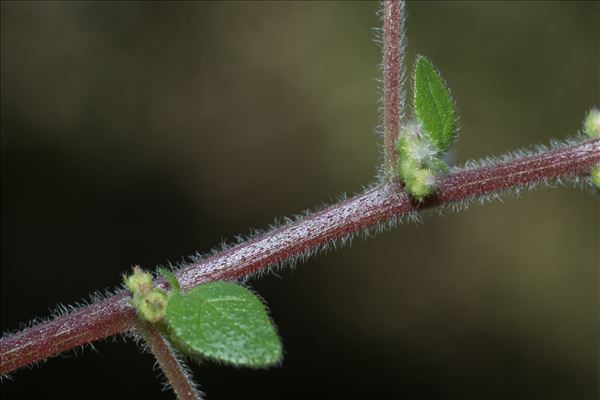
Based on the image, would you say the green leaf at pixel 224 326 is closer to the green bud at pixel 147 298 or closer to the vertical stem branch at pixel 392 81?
the green bud at pixel 147 298

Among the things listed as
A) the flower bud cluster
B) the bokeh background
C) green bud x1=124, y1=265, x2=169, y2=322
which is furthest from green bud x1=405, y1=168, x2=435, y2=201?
the bokeh background

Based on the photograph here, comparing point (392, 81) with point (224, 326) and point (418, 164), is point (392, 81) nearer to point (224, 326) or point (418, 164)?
point (418, 164)

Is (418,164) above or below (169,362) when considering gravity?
above

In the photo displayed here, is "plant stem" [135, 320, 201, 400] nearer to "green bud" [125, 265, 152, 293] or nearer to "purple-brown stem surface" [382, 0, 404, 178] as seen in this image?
"green bud" [125, 265, 152, 293]

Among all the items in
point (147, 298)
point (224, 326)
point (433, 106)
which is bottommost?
point (224, 326)

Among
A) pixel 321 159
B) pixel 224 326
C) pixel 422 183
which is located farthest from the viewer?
pixel 321 159

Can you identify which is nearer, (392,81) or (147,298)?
(147,298)

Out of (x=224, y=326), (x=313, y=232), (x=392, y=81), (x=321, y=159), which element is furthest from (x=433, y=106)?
(x=321, y=159)

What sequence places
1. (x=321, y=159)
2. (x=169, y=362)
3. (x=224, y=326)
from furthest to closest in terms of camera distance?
(x=321, y=159)
(x=169, y=362)
(x=224, y=326)
